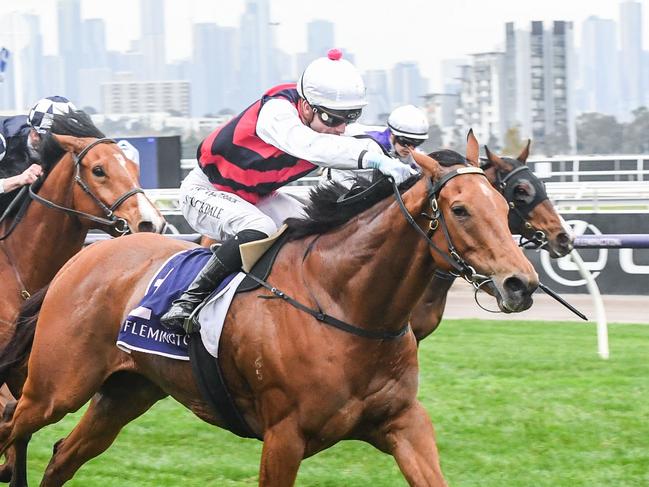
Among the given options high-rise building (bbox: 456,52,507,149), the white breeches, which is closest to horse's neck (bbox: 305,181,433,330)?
the white breeches

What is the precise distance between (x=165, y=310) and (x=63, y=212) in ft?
5.07

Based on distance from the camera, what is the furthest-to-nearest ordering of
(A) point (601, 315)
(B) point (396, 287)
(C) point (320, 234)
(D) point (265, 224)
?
(A) point (601, 315)
(D) point (265, 224)
(C) point (320, 234)
(B) point (396, 287)

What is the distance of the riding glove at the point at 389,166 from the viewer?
4.05 meters

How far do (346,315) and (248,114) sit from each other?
1042 millimetres

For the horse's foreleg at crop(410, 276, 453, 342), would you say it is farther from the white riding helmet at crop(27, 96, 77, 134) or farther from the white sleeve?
the white riding helmet at crop(27, 96, 77, 134)

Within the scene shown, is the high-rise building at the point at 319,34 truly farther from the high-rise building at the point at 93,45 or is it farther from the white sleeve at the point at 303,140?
the white sleeve at the point at 303,140

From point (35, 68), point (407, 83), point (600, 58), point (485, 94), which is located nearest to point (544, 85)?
point (485, 94)

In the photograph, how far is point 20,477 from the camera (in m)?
5.35

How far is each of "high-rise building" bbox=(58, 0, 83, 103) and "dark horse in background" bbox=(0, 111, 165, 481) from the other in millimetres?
103259

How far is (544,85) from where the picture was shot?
2896 inches

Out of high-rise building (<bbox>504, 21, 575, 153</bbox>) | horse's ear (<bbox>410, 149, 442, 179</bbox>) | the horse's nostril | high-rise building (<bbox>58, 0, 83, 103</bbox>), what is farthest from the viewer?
high-rise building (<bbox>58, 0, 83, 103</bbox>)

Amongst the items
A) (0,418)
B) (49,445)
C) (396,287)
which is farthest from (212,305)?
(49,445)

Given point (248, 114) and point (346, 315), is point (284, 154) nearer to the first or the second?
point (248, 114)

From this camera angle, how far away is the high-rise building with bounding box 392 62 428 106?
3334 inches
